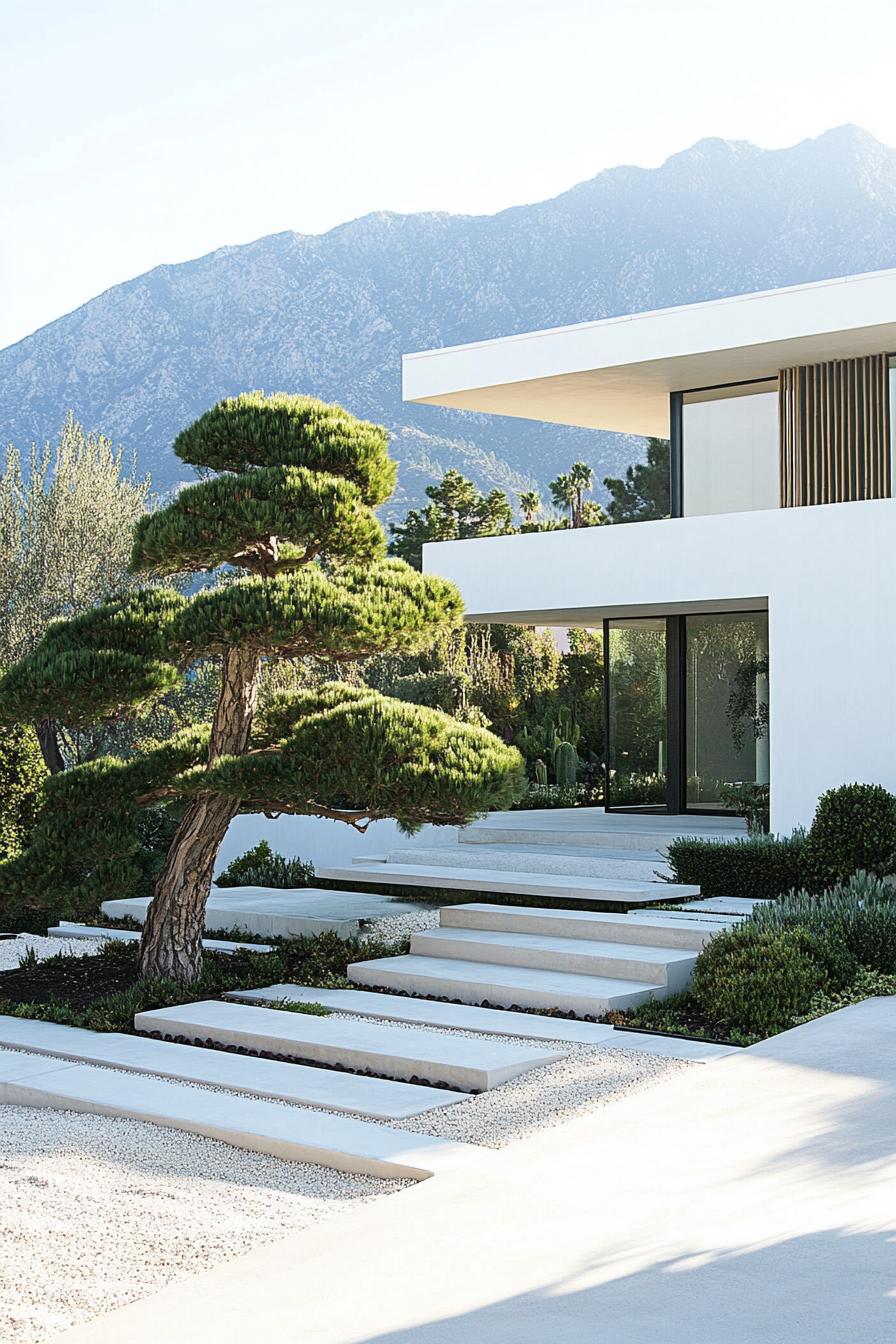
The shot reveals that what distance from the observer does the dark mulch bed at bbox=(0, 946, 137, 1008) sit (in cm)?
1072

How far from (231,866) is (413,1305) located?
1230 cm

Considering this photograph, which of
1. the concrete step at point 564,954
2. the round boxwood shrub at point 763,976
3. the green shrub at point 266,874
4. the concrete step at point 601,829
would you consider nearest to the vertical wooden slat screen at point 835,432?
the concrete step at point 601,829

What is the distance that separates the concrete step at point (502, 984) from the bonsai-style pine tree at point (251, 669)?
1.18 meters

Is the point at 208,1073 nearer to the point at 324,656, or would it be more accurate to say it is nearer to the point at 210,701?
the point at 324,656

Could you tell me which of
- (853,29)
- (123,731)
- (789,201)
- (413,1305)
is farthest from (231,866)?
(789,201)

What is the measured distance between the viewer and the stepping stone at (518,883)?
12234mm

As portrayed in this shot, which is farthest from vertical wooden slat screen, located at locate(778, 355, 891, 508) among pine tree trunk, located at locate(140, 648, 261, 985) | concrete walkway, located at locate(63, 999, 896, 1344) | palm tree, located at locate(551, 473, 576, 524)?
palm tree, located at locate(551, 473, 576, 524)

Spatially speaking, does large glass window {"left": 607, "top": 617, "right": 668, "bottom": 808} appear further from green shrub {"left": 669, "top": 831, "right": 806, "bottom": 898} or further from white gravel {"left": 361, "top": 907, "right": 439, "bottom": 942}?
white gravel {"left": 361, "top": 907, "right": 439, "bottom": 942}

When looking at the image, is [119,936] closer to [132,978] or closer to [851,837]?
[132,978]

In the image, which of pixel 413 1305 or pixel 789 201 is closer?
pixel 413 1305

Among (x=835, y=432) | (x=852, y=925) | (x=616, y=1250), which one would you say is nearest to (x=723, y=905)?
(x=852, y=925)

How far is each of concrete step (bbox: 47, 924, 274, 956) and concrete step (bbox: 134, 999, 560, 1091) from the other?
198cm

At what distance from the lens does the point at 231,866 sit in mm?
16688

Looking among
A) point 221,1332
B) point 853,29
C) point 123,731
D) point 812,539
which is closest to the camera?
point 221,1332
